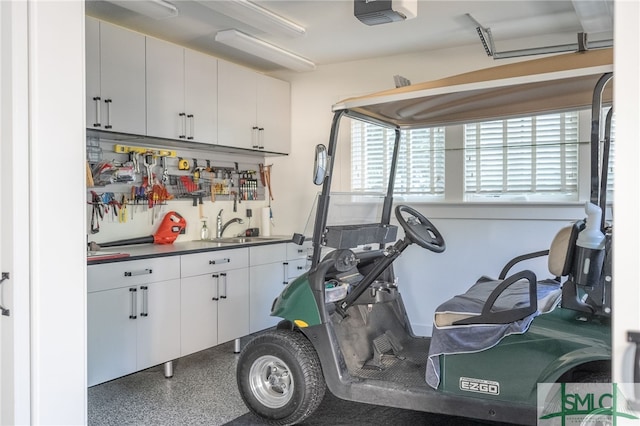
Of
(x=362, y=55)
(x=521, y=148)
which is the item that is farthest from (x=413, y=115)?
(x=362, y=55)

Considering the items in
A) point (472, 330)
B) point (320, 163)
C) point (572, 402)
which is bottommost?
point (572, 402)

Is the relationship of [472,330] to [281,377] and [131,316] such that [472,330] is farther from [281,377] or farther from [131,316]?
[131,316]

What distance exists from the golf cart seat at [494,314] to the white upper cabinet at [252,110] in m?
2.86

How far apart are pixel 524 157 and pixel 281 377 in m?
2.77

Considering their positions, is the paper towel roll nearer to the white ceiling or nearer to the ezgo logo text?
the white ceiling

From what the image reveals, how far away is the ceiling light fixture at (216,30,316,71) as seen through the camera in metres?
4.14

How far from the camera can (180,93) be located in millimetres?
4301

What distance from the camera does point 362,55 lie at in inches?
196

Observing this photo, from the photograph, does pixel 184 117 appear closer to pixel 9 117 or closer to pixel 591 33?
pixel 9 117

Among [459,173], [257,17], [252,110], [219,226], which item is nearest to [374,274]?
[257,17]

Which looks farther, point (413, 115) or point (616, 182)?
point (413, 115)

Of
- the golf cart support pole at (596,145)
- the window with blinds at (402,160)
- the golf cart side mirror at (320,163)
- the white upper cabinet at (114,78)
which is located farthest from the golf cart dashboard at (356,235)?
the white upper cabinet at (114,78)

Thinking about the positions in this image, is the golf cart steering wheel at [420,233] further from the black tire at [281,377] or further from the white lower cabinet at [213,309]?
the white lower cabinet at [213,309]

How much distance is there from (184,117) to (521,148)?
2.78m
